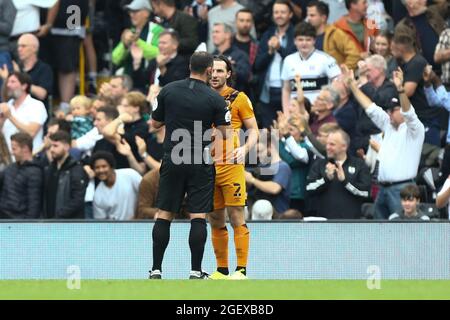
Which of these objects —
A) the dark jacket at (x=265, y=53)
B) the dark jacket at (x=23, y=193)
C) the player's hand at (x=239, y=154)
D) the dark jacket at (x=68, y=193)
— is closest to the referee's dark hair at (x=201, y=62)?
the player's hand at (x=239, y=154)

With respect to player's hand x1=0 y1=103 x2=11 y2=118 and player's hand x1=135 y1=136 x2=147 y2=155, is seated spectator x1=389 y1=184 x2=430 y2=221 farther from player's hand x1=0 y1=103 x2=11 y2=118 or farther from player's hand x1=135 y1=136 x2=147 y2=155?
player's hand x1=0 y1=103 x2=11 y2=118

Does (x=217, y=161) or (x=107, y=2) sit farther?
(x=107, y=2)

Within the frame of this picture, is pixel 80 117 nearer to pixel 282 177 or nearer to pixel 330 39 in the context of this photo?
pixel 282 177

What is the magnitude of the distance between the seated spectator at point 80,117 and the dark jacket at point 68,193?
3.93ft

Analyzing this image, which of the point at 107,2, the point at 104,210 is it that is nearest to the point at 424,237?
the point at 104,210

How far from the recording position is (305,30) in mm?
18844

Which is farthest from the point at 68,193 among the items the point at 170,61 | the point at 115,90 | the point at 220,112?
the point at 220,112

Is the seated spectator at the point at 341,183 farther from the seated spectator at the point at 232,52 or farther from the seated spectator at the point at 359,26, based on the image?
the seated spectator at the point at 359,26

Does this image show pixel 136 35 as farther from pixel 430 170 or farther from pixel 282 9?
pixel 430 170

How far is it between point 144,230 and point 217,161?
7.75 ft

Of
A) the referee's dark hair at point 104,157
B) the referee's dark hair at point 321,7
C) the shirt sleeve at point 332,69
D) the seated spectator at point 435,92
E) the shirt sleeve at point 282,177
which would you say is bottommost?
the shirt sleeve at point 282,177

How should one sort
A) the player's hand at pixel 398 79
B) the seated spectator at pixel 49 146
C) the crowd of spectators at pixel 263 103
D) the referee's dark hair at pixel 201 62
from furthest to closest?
1. the seated spectator at pixel 49 146
2. the crowd of spectators at pixel 263 103
3. the player's hand at pixel 398 79
4. the referee's dark hair at pixel 201 62

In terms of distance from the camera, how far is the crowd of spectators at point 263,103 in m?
17.5

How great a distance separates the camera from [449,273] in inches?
627
